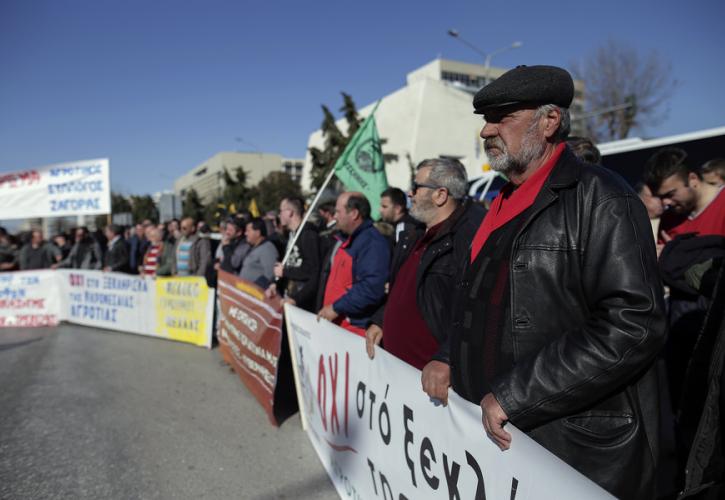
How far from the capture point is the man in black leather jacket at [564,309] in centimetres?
143

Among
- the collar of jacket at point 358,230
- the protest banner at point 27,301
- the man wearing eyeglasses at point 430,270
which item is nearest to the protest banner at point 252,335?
the collar of jacket at point 358,230

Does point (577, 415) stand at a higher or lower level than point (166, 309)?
higher

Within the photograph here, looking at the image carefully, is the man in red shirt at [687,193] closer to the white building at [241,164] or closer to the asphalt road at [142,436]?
the asphalt road at [142,436]

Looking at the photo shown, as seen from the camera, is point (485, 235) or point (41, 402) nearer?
point (485, 235)

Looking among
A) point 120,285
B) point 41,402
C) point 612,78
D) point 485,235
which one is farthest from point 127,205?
point 485,235

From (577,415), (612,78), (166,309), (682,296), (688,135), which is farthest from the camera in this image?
(612,78)

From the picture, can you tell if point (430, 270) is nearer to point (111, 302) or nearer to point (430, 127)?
point (111, 302)

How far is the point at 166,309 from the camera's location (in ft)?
26.8

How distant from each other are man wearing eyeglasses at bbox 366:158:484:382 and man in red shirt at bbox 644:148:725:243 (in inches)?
56.6

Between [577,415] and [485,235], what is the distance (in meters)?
0.68

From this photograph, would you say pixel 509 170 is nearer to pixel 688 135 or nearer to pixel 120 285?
pixel 688 135

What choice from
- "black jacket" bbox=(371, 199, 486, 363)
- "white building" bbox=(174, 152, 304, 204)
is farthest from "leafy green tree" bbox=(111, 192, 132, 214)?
"black jacket" bbox=(371, 199, 486, 363)

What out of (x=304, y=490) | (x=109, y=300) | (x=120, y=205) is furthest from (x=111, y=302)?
(x=120, y=205)

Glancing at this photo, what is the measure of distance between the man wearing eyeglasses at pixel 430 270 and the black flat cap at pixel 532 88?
0.95m
